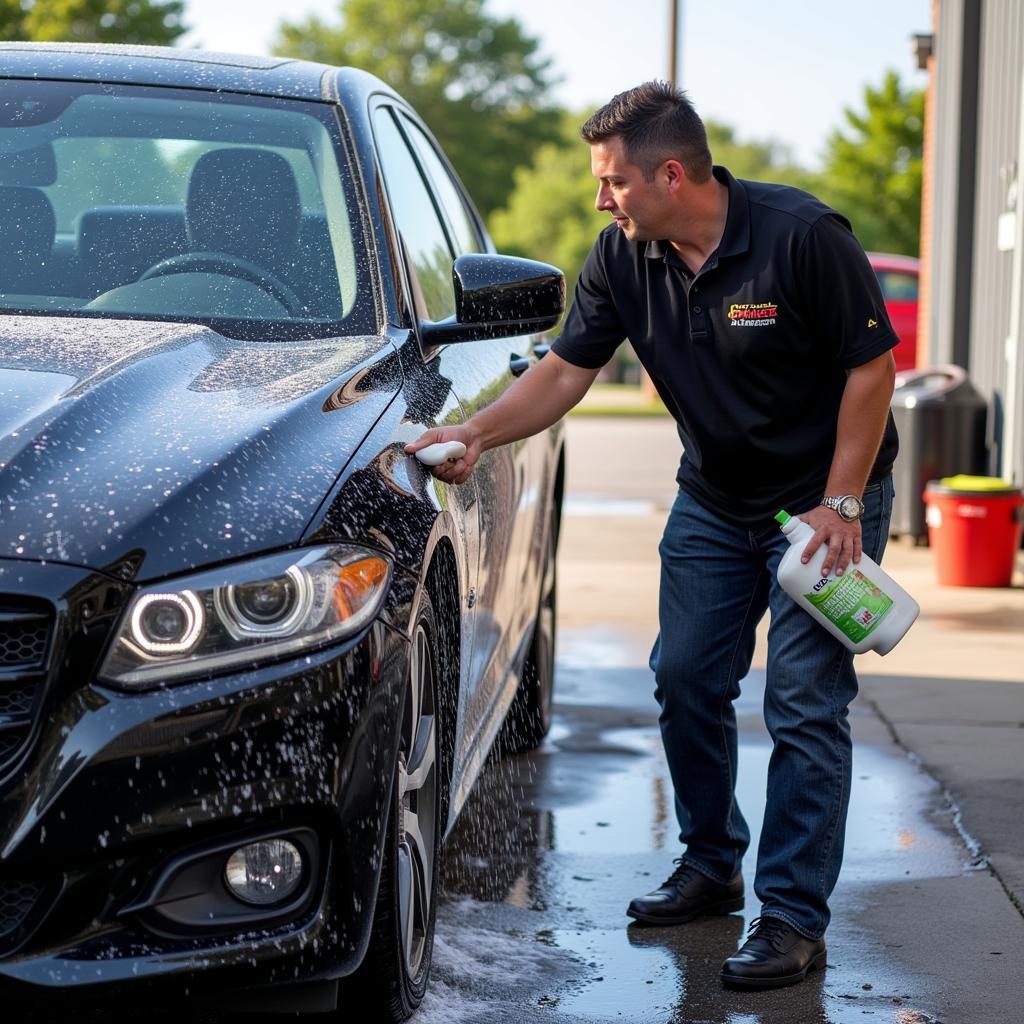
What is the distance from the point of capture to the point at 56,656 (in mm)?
2408

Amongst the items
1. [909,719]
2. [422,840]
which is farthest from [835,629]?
[909,719]

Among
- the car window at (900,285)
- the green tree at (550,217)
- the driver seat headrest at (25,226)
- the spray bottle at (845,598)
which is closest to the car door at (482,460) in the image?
the spray bottle at (845,598)

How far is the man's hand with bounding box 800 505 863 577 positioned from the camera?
3.62 m

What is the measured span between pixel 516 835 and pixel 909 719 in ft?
6.31

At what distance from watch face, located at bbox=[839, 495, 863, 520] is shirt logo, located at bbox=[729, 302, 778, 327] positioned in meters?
0.39

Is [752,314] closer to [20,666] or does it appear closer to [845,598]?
[845,598]

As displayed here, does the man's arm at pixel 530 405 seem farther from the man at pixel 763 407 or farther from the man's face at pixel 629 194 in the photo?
the man's face at pixel 629 194

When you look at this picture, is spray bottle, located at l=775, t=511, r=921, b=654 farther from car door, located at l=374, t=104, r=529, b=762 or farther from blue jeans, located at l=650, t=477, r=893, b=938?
car door, located at l=374, t=104, r=529, b=762

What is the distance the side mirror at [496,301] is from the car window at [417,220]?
0.18 meters

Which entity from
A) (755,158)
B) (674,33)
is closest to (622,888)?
(674,33)

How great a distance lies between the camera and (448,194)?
5.28 m

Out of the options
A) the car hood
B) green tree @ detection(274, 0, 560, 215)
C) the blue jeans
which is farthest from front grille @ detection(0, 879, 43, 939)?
green tree @ detection(274, 0, 560, 215)

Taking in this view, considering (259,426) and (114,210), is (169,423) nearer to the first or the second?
(259,426)

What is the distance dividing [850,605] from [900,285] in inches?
782
